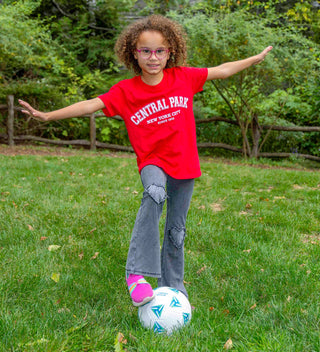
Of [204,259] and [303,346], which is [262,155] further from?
[303,346]

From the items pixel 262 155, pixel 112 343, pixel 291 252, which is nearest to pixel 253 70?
pixel 262 155

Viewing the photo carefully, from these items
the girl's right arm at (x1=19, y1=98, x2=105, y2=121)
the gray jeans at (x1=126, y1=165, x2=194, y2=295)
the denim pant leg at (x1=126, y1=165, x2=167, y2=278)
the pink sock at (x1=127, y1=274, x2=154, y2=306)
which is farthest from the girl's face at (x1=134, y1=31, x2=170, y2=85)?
the pink sock at (x1=127, y1=274, x2=154, y2=306)

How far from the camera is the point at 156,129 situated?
2.96m

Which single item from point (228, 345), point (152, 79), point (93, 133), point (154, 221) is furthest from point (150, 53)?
point (93, 133)

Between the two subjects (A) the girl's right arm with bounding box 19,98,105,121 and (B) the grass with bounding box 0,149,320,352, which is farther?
(A) the girl's right arm with bounding box 19,98,105,121

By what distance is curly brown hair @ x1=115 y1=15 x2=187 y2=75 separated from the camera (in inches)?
123

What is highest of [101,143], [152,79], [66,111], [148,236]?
[152,79]

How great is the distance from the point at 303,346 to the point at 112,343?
46.0 inches

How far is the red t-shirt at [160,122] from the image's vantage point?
296cm

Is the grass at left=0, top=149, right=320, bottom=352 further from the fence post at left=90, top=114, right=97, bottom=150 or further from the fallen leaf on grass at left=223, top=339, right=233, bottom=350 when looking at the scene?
the fence post at left=90, top=114, right=97, bottom=150

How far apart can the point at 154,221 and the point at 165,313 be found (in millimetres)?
608

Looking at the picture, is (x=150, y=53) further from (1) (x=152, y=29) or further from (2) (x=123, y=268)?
(2) (x=123, y=268)

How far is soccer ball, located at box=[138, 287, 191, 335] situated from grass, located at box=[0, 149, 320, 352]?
0.07 meters

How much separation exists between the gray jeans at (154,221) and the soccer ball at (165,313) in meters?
0.17
